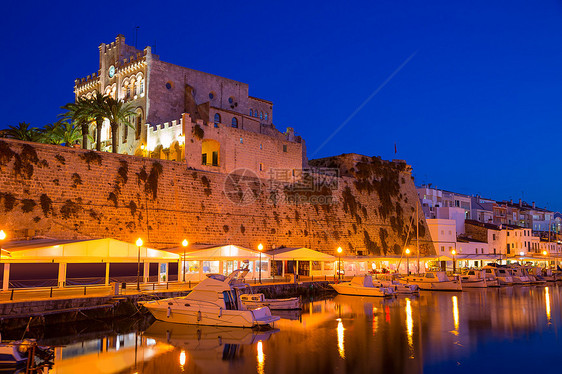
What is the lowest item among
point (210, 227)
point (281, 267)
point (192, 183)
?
point (281, 267)

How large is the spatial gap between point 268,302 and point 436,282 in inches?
766

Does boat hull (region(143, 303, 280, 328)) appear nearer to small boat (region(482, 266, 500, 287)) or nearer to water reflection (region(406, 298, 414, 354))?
water reflection (region(406, 298, 414, 354))

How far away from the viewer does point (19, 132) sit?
42156 millimetres

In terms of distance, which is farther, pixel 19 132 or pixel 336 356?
pixel 19 132

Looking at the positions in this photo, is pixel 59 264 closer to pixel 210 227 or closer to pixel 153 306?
pixel 153 306

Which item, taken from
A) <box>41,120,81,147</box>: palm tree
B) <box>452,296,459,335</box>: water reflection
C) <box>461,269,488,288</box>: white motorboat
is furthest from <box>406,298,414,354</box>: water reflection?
<box>41,120,81,147</box>: palm tree

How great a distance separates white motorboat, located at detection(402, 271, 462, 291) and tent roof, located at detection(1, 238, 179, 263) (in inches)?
902

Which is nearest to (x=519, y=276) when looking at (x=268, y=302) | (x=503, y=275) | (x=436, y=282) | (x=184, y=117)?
(x=503, y=275)

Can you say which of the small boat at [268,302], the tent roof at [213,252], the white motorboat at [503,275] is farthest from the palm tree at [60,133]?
the white motorboat at [503,275]

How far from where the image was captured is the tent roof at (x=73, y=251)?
24.2 meters

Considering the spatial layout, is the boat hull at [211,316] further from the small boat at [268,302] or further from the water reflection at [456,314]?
the water reflection at [456,314]

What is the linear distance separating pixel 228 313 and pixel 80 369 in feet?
24.2

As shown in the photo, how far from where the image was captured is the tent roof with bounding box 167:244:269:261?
3181 cm

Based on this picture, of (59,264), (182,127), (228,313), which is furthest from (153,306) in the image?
(182,127)
